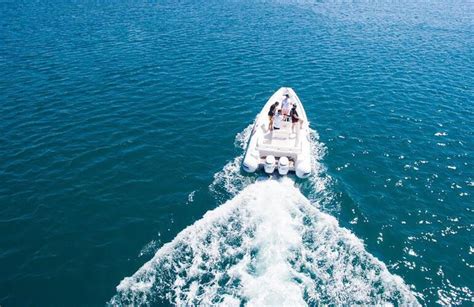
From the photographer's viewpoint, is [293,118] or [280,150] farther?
[293,118]

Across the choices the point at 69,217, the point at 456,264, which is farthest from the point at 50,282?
the point at 456,264

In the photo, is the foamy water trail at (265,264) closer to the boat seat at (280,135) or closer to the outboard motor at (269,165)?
the outboard motor at (269,165)

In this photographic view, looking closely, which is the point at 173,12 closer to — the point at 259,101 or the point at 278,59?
the point at 278,59

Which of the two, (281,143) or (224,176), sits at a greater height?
(281,143)

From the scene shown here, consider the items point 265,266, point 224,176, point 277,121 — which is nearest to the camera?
point 265,266

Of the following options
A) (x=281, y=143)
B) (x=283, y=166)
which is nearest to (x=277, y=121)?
(x=281, y=143)

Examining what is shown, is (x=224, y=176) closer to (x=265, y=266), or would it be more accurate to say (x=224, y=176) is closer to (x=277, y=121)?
(x=277, y=121)
